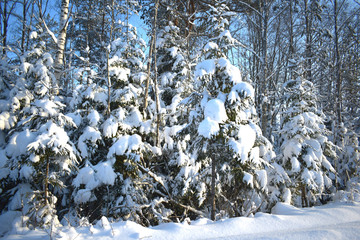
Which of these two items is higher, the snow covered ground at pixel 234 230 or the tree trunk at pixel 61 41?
the tree trunk at pixel 61 41

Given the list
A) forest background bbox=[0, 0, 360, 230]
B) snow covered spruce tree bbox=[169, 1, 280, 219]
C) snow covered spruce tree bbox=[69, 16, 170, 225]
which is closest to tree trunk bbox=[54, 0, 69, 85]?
forest background bbox=[0, 0, 360, 230]


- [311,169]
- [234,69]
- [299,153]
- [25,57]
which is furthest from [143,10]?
[311,169]

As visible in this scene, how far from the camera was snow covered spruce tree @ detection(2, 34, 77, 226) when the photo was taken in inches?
178

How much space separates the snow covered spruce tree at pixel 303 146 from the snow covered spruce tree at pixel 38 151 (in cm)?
731

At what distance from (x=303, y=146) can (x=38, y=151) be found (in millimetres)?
8491

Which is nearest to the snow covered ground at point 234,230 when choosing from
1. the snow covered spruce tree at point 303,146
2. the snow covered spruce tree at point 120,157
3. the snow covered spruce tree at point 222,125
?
the snow covered spruce tree at point 222,125

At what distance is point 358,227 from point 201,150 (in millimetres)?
3197

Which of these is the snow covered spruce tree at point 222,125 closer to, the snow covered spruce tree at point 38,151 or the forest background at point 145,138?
the forest background at point 145,138

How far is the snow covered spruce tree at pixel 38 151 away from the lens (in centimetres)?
452

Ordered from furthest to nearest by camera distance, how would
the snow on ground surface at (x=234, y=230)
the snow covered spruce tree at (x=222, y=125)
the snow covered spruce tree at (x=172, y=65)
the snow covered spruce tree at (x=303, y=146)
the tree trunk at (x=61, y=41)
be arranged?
the snow covered spruce tree at (x=172, y=65), the tree trunk at (x=61, y=41), the snow covered spruce tree at (x=303, y=146), the snow covered spruce tree at (x=222, y=125), the snow on ground surface at (x=234, y=230)

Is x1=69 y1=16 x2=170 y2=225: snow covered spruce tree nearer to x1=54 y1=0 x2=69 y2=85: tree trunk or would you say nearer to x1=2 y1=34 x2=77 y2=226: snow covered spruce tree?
x1=2 y1=34 x2=77 y2=226: snow covered spruce tree

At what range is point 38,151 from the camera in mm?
4438

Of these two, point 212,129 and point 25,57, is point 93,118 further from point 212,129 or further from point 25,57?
point 212,129

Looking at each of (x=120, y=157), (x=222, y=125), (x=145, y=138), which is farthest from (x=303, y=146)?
(x=120, y=157)
